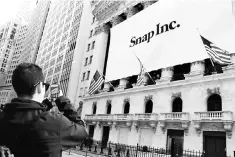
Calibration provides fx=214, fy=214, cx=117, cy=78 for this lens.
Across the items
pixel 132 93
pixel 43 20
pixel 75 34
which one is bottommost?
pixel 132 93

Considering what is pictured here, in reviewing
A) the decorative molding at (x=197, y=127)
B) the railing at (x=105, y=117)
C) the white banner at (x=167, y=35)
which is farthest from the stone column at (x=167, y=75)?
the railing at (x=105, y=117)

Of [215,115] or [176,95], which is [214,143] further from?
[176,95]

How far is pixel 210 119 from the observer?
62.7 ft

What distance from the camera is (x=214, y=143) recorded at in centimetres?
1923

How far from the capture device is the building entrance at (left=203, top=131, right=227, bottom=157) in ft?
61.4

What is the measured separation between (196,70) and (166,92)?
426cm

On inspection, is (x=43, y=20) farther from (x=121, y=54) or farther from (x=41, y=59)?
(x=121, y=54)

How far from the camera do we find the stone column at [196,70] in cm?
2266

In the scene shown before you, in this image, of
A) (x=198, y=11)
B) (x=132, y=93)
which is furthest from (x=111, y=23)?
(x=198, y=11)

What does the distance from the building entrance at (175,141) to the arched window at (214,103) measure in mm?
3747

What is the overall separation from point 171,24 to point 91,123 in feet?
65.9

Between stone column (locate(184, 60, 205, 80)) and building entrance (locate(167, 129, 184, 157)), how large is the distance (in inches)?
237

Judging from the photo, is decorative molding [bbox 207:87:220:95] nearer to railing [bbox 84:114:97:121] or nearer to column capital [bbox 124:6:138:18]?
railing [bbox 84:114:97:121]

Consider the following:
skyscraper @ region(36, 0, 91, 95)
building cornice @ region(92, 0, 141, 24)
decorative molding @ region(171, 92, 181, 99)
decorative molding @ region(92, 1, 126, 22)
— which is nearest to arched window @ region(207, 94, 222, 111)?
decorative molding @ region(171, 92, 181, 99)
